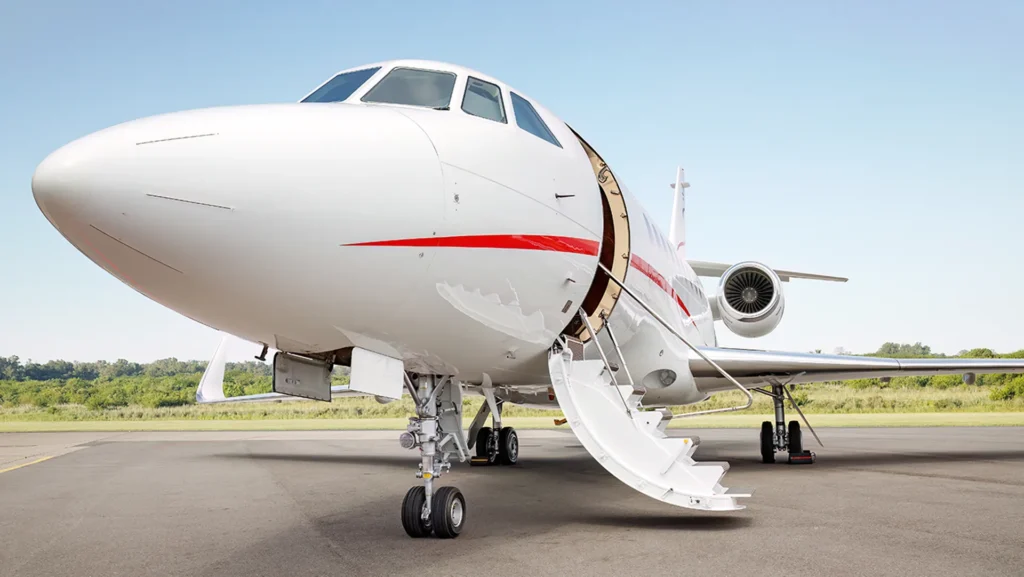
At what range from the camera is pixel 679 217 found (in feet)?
68.4

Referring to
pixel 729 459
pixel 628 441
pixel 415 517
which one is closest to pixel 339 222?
pixel 415 517

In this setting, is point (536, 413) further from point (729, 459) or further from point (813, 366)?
point (813, 366)

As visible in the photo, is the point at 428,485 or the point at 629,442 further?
the point at 629,442

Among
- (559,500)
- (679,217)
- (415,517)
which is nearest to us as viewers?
(415,517)

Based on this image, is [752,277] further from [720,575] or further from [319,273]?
[319,273]

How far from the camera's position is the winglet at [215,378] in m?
15.2

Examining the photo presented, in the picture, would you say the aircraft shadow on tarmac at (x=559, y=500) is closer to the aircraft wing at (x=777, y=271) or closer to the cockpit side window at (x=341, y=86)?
the cockpit side window at (x=341, y=86)

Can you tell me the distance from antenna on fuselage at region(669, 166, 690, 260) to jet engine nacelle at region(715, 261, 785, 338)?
581 centimetres

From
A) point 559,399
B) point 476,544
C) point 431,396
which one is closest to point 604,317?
point 559,399

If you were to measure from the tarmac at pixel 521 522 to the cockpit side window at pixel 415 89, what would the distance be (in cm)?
323

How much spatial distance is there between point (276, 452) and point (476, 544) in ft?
43.2

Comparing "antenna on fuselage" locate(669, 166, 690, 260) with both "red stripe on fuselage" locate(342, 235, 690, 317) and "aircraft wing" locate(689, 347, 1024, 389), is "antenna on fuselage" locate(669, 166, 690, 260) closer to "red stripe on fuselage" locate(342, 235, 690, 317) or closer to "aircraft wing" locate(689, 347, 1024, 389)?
"aircraft wing" locate(689, 347, 1024, 389)

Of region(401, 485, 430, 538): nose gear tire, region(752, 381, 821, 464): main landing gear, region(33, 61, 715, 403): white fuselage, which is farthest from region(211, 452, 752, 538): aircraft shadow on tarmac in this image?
region(752, 381, 821, 464): main landing gear

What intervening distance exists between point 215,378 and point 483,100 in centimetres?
1154
